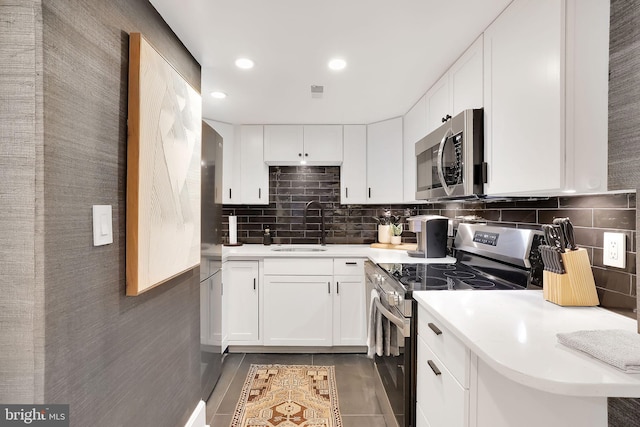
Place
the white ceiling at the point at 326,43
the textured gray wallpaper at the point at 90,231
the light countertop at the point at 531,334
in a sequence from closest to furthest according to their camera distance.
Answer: the light countertop at the point at 531,334
the textured gray wallpaper at the point at 90,231
the white ceiling at the point at 326,43

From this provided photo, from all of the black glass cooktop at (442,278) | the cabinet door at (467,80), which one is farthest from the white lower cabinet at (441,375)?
the cabinet door at (467,80)

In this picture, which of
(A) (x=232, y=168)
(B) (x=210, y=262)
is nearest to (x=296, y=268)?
(B) (x=210, y=262)

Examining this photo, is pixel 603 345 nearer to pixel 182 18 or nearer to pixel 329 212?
pixel 182 18

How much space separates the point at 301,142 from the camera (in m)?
Answer: 3.20

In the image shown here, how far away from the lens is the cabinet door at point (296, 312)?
2.83 m

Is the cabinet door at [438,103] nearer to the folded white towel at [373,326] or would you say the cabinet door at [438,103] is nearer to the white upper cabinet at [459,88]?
the white upper cabinet at [459,88]

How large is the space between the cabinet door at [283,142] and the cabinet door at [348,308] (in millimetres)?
1315

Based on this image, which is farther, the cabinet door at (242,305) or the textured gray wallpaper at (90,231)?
the cabinet door at (242,305)

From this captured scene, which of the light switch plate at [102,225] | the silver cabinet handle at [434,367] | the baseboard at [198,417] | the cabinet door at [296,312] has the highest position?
the light switch plate at [102,225]

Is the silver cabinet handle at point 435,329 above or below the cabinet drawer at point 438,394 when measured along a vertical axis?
above

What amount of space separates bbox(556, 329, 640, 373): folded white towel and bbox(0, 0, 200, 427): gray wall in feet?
4.50

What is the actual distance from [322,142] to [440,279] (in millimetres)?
1954

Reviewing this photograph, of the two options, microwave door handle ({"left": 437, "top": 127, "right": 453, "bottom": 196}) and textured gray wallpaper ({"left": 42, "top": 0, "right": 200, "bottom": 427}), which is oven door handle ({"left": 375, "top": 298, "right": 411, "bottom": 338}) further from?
textured gray wallpaper ({"left": 42, "top": 0, "right": 200, "bottom": 427})

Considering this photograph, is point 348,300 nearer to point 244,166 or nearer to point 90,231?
point 244,166
